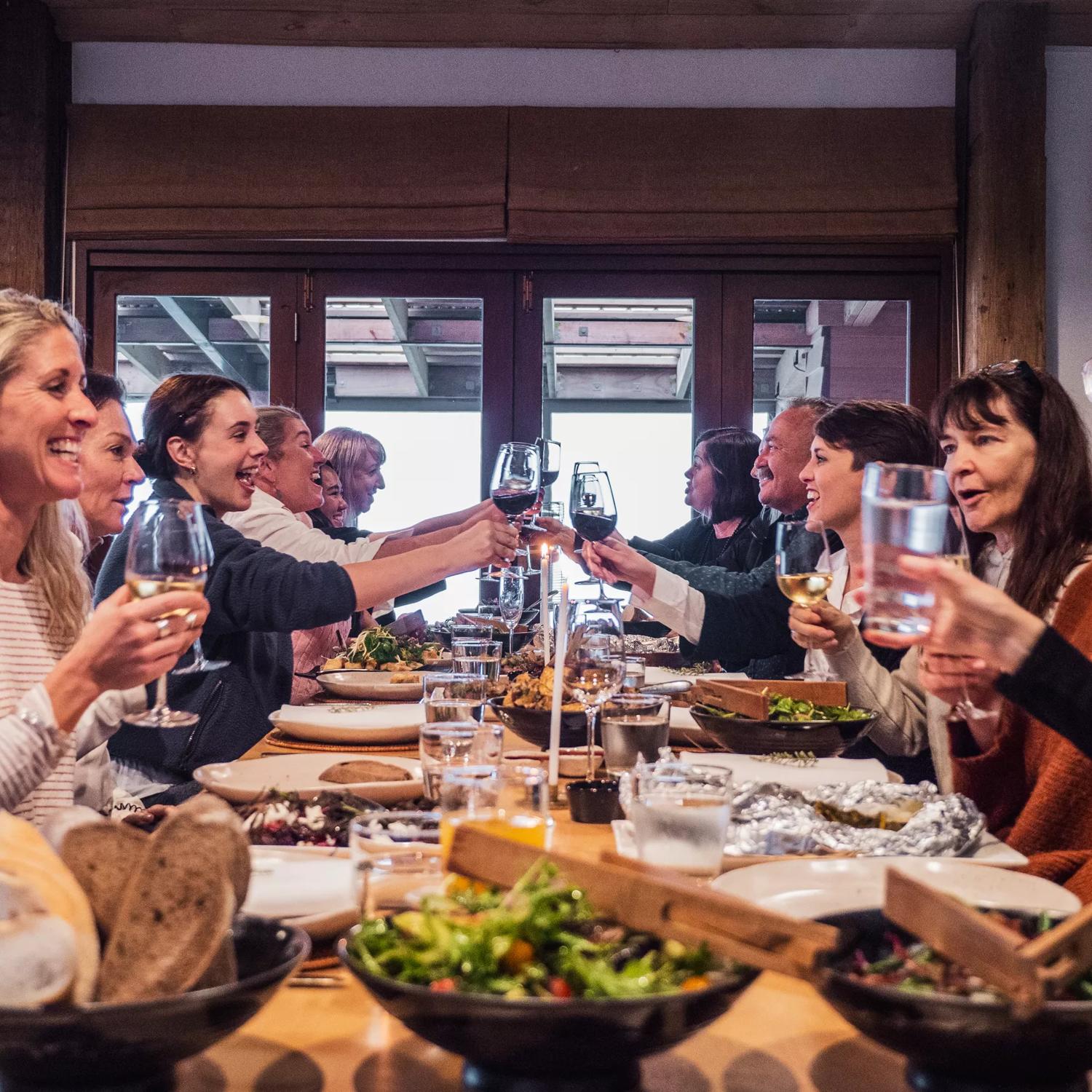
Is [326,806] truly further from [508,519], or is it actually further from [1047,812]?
[508,519]

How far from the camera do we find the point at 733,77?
490cm

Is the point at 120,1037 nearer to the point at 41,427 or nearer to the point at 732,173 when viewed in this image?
the point at 41,427

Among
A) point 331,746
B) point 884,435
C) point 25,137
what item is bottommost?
point 331,746

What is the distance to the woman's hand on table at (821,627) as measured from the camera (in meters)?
2.07

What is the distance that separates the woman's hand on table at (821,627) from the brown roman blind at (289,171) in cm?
313

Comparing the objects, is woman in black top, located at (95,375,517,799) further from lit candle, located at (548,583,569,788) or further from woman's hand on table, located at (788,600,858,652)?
lit candle, located at (548,583,569,788)

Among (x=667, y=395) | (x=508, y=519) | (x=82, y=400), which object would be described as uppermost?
(x=667, y=395)

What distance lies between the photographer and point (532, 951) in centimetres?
76

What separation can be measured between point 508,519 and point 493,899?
1991 mm

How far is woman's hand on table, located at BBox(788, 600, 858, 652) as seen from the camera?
2.07m

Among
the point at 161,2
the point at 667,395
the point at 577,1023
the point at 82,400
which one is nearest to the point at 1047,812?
the point at 577,1023

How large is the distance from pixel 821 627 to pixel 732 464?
2706mm

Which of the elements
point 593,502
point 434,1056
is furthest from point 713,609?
point 434,1056

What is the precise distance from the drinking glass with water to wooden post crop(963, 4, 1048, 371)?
12.8 feet
